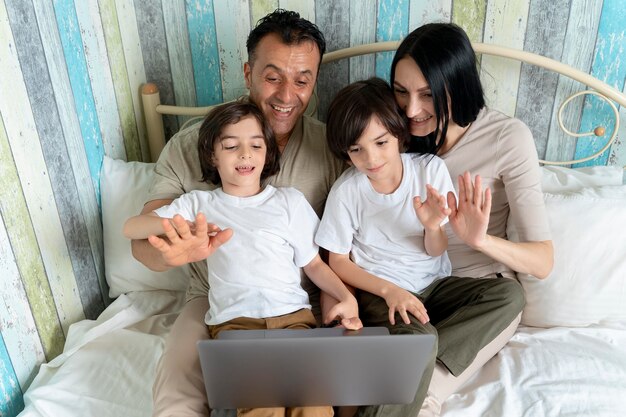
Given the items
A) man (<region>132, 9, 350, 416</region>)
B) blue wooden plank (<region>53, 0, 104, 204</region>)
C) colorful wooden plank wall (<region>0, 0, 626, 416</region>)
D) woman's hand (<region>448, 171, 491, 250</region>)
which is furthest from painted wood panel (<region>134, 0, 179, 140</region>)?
woman's hand (<region>448, 171, 491, 250</region>)

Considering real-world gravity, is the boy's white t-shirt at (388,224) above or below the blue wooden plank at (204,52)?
below

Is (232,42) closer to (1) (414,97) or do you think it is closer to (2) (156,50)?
(2) (156,50)

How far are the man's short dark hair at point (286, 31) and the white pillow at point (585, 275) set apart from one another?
899 millimetres

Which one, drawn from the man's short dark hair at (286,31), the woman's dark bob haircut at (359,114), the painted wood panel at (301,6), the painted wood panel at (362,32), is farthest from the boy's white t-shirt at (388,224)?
the painted wood panel at (301,6)

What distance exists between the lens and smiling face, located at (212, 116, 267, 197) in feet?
4.60

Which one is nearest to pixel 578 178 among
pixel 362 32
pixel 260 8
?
pixel 362 32

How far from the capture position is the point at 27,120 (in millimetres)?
1414

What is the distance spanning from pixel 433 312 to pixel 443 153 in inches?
17.7

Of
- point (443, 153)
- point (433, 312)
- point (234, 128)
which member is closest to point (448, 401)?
point (433, 312)

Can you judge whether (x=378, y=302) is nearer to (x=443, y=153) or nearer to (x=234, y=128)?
(x=443, y=153)

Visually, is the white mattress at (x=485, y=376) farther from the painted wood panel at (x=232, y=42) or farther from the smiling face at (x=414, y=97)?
the painted wood panel at (x=232, y=42)

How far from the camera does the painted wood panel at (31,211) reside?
135 centimetres

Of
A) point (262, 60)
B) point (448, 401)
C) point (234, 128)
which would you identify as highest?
point (262, 60)

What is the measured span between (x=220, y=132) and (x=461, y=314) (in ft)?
2.54
